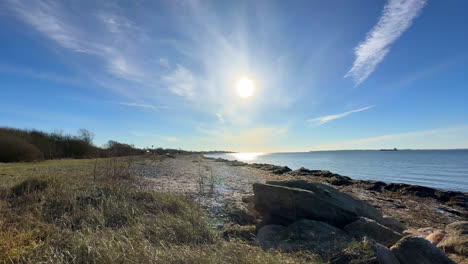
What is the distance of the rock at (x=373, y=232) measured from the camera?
5.61 metres

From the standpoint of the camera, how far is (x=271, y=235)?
19.0 feet

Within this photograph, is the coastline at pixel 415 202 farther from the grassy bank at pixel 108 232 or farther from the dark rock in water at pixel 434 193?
the grassy bank at pixel 108 232

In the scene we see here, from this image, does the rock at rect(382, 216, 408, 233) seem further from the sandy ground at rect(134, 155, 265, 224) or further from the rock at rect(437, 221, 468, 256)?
the sandy ground at rect(134, 155, 265, 224)

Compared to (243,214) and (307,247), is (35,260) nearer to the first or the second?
(307,247)

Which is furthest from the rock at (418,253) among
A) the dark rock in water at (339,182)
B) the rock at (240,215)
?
the dark rock in water at (339,182)

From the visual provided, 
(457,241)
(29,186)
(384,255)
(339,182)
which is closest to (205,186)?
(29,186)

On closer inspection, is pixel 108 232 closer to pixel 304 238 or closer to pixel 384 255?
pixel 304 238

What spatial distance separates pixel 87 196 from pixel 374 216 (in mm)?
8409

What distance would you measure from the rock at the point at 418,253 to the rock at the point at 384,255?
0.75 feet

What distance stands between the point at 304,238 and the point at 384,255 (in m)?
1.51

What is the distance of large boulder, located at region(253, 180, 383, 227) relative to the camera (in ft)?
21.7

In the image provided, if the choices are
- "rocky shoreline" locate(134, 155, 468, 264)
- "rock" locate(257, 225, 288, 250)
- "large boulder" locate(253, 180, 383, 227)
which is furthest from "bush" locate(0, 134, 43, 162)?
"rock" locate(257, 225, 288, 250)

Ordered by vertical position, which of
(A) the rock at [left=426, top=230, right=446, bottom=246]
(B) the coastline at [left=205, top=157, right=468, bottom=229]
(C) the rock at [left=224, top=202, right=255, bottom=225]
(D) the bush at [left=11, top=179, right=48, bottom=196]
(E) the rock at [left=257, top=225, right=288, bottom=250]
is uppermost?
(D) the bush at [left=11, top=179, right=48, bottom=196]

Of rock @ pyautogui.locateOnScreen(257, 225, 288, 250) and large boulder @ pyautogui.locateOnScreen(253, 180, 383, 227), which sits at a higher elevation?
large boulder @ pyautogui.locateOnScreen(253, 180, 383, 227)
